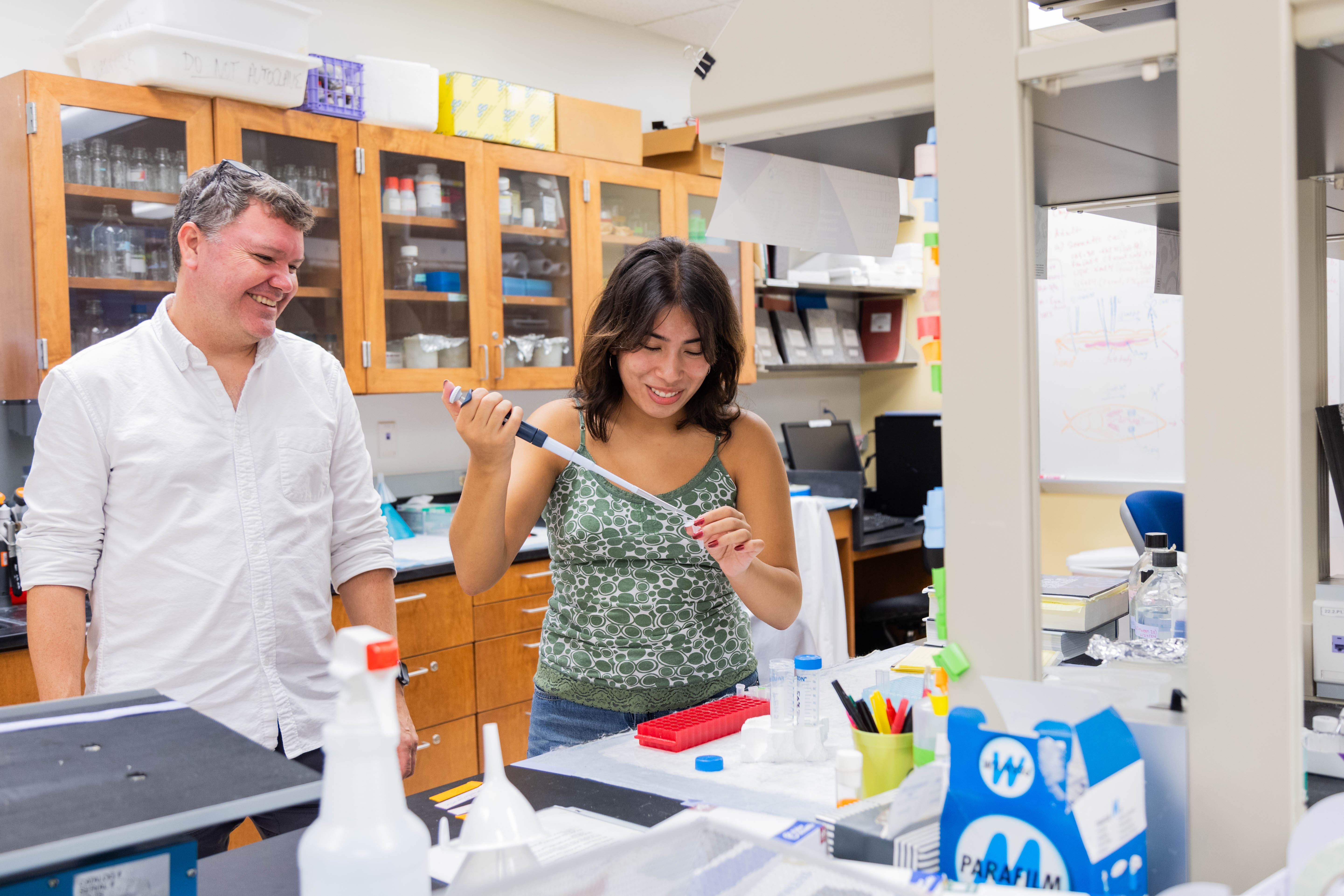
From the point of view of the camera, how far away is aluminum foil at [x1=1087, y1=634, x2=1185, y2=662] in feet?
4.60

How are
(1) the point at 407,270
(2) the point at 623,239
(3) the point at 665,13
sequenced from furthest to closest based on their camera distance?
(3) the point at 665,13
(2) the point at 623,239
(1) the point at 407,270

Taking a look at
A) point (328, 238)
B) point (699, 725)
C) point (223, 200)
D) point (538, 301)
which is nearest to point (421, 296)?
point (328, 238)

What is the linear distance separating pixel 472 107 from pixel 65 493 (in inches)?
90.3

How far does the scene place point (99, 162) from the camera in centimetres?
277

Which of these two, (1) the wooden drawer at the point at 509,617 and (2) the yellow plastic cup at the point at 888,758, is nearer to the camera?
(2) the yellow plastic cup at the point at 888,758

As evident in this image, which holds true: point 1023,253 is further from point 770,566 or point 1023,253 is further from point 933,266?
point 770,566

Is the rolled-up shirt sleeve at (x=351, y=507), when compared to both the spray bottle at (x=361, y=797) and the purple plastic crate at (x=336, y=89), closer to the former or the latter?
the spray bottle at (x=361, y=797)

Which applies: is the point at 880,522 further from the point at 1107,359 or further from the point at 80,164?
the point at 80,164

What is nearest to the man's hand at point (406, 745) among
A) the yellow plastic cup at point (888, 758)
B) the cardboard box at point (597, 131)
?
the yellow plastic cup at point (888, 758)

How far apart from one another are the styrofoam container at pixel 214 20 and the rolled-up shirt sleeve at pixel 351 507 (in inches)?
56.8

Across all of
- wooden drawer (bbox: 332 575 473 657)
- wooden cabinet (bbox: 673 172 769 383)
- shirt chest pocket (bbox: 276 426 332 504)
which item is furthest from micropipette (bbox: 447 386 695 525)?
wooden cabinet (bbox: 673 172 769 383)

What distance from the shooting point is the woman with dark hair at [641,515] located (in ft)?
5.24

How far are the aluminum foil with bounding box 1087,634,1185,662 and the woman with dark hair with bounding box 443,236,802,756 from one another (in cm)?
46

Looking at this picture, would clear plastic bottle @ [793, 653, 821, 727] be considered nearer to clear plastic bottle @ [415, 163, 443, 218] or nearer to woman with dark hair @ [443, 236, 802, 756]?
woman with dark hair @ [443, 236, 802, 756]
